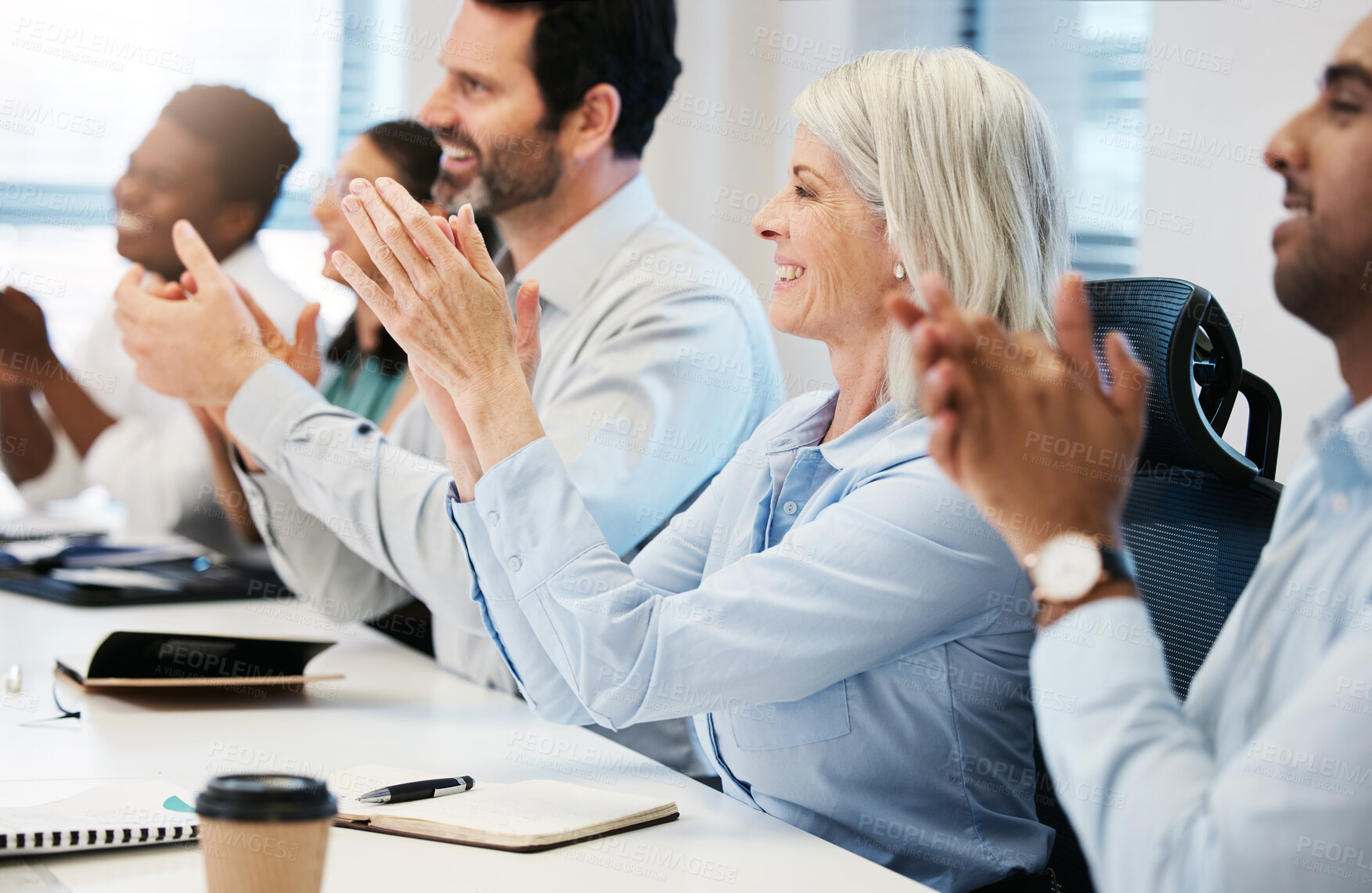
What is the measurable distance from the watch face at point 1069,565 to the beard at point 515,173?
1.37 m

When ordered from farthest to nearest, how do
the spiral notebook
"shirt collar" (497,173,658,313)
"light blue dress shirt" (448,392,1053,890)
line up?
"shirt collar" (497,173,658,313), "light blue dress shirt" (448,392,1053,890), the spiral notebook

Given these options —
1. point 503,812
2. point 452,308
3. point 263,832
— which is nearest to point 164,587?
point 452,308

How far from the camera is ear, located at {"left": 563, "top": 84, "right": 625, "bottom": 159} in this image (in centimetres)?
200

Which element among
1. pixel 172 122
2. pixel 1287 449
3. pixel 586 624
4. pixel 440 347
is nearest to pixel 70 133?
pixel 172 122

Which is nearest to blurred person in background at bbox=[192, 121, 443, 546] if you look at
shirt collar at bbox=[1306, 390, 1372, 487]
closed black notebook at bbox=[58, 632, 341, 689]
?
closed black notebook at bbox=[58, 632, 341, 689]

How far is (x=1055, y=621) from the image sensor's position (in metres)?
0.80

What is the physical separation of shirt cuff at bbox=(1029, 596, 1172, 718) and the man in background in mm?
2281

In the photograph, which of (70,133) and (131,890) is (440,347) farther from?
(70,133)

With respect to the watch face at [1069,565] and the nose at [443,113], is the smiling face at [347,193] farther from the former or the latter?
the watch face at [1069,565]

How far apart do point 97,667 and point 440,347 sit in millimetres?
660

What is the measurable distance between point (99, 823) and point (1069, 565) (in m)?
0.79

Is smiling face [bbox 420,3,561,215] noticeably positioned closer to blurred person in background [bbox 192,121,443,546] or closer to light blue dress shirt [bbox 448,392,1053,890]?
blurred person in background [bbox 192,121,443,546]

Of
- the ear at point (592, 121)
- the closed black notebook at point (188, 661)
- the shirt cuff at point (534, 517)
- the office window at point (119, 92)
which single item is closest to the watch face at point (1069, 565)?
the shirt cuff at point (534, 517)

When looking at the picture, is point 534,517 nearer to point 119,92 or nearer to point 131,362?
point 131,362
